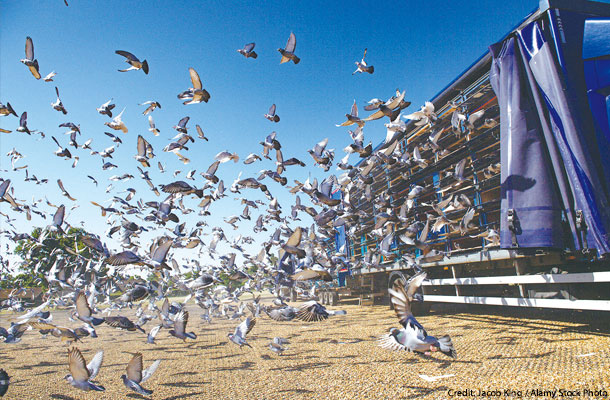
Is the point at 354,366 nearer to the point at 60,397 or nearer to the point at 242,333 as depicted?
the point at 242,333

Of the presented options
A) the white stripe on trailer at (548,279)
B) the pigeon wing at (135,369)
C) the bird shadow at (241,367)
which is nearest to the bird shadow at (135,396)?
the pigeon wing at (135,369)

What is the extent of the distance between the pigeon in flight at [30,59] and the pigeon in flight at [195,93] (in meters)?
2.23

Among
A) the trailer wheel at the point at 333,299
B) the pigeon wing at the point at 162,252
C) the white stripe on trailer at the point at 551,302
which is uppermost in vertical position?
the pigeon wing at the point at 162,252

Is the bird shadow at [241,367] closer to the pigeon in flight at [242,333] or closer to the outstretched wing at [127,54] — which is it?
the pigeon in flight at [242,333]

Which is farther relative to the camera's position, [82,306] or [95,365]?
[82,306]

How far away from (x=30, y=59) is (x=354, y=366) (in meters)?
6.83

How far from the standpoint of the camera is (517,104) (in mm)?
4809

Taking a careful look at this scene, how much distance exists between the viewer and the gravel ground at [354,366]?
3408 mm

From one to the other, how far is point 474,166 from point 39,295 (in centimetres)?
3978

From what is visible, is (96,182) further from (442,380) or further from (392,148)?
(442,380)

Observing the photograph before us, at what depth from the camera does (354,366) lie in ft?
14.5

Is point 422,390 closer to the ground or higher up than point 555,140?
closer to the ground

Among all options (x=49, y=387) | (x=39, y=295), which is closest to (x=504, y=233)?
(x=49, y=387)

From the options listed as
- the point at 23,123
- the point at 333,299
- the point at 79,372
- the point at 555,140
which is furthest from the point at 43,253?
the point at 555,140
